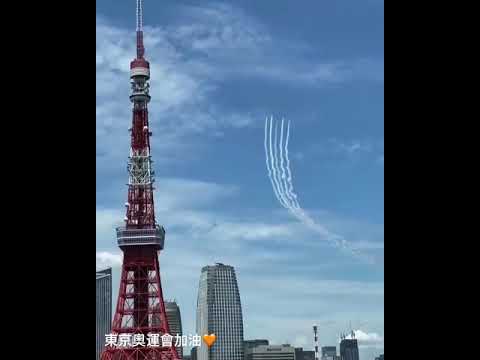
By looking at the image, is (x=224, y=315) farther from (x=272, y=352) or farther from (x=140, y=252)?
(x=140, y=252)

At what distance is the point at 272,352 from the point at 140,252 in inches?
2570

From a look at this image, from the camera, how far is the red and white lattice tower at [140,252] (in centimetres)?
6462

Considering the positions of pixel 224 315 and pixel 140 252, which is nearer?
pixel 140 252

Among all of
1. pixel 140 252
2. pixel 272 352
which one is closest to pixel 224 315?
pixel 272 352

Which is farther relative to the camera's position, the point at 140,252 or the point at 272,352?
the point at 272,352

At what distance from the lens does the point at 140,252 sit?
2714 inches

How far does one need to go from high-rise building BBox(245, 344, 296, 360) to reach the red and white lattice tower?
6216 cm

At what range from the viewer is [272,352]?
128 meters

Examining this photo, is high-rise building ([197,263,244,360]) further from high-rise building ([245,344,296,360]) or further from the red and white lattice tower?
the red and white lattice tower
